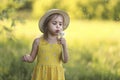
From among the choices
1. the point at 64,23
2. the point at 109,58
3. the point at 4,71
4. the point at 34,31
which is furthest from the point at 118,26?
the point at 64,23

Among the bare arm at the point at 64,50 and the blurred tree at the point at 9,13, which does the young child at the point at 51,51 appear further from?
the blurred tree at the point at 9,13

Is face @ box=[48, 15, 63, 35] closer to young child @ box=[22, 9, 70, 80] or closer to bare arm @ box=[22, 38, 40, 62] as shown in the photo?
young child @ box=[22, 9, 70, 80]

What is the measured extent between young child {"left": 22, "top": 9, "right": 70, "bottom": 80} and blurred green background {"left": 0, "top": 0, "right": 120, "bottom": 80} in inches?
67.3

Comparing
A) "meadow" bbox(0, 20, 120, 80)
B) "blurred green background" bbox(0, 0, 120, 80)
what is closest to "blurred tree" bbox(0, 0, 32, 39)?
"blurred green background" bbox(0, 0, 120, 80)

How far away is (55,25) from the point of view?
425cm

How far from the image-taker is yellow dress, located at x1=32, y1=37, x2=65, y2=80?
4285 mm

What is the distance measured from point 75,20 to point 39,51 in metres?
2.56

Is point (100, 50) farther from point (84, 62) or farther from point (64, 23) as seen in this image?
point (64, 23)

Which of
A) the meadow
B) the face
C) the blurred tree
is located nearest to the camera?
the face

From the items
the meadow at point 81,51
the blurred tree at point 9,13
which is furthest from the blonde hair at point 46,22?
the meadow at point 81,51

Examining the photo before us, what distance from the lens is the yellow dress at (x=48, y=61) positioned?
14.1ft

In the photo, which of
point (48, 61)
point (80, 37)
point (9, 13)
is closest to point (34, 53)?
point (48, 61)

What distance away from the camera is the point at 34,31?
264 inches

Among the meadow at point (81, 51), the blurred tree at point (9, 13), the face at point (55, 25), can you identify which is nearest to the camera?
the face at point (55, 25)
